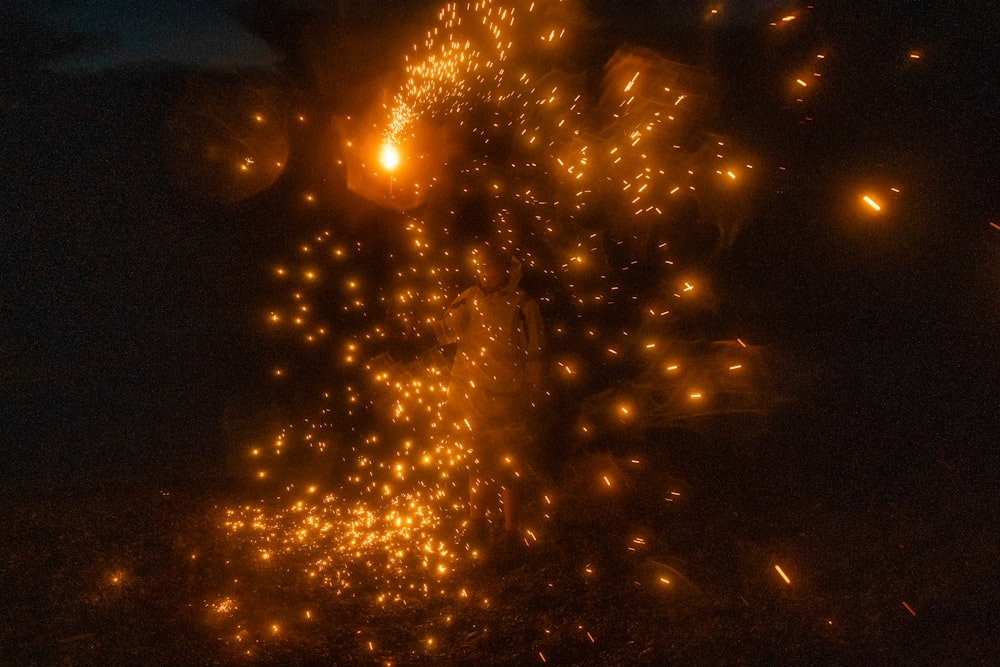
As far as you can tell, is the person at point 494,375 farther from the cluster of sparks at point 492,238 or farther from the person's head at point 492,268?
the cluster of sparks at point 492,238

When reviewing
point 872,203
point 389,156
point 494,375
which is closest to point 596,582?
point 494,375

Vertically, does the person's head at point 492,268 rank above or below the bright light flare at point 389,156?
below

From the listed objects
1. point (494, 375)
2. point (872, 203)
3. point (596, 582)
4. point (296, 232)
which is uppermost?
point (872, 203)

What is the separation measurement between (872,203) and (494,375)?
3578 mm

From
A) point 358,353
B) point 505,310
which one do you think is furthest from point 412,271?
point 505,310

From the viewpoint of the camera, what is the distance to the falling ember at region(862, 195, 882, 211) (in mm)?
5227

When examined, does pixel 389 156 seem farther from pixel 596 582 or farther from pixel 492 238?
pixel 596 582

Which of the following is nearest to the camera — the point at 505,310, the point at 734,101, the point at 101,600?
the point at 101,600

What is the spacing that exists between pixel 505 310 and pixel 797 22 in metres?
3.44

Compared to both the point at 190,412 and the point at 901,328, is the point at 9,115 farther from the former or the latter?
the point at 901,328

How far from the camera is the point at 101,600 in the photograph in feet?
12.3

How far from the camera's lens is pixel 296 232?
550cm

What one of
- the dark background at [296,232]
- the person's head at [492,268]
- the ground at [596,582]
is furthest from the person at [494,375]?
the dark background at [296,232]

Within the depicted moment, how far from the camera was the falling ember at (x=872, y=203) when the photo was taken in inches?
206
